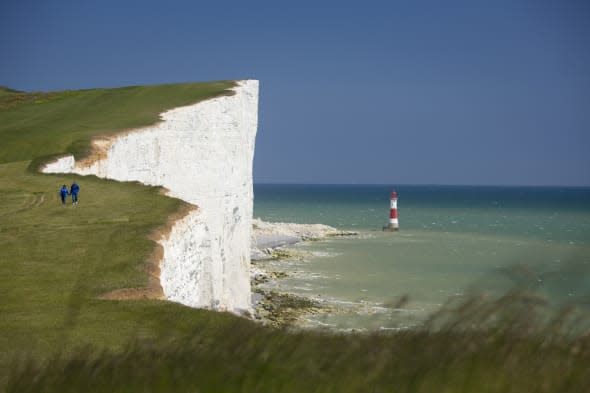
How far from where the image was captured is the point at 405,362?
4.16 meters

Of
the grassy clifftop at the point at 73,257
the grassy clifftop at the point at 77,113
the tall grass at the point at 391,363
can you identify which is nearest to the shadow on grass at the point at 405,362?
the tall grass at the point at 391,363

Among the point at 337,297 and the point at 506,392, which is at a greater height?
the point at 506,392

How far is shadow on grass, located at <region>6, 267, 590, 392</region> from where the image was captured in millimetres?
3941

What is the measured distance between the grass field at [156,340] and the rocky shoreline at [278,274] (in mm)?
555

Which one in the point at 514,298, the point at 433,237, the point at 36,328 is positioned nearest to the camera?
the point at 514,298

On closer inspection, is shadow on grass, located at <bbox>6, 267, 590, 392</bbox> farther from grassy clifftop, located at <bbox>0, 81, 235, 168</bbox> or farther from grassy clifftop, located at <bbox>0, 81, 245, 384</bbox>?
grassy clifftop, located at <bbox>0, 81, 235, 168</bbox>

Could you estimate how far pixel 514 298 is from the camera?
162 inches

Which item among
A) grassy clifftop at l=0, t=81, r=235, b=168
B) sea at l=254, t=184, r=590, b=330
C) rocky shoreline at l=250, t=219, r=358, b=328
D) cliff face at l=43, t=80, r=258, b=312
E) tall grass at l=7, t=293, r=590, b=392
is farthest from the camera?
rocky shoreline at l=250, t=219, r=358, b=328

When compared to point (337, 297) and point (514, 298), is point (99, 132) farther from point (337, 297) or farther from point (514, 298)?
point (514, 298)

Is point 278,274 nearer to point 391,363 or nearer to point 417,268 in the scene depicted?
point 417,268

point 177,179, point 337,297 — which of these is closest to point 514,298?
point 177,179

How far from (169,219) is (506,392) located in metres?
11.7

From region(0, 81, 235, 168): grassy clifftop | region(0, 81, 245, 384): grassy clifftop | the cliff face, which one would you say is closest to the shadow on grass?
region(0, 81, 245, 384): grassy clifftop

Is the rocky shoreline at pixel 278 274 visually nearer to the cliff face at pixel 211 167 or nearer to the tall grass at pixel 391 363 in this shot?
the tall grass at pixel 391 363
